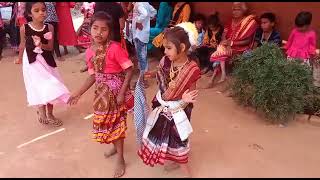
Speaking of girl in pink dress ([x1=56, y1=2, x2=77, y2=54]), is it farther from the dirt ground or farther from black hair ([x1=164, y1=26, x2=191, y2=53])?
black hair ([x1=164, y1=26, x2=191, y2=53])

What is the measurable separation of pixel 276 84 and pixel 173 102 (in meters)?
1.56

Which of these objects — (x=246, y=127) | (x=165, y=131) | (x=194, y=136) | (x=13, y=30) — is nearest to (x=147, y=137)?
(x=165, y=131)

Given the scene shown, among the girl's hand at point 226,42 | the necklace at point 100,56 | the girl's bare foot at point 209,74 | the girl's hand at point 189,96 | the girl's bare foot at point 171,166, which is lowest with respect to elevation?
the girl's bare foot at point 171,166

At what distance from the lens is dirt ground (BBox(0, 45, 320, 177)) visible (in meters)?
3.66

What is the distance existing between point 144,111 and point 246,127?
1.44m

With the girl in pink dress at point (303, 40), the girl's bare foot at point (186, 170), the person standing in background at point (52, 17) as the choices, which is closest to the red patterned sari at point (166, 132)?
the girl's bare foot at point (186, 170)

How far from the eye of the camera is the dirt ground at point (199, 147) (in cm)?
366

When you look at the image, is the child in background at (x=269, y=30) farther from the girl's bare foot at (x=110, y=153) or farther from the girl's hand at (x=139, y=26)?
the girl's bare foot at (x=110, y=153)

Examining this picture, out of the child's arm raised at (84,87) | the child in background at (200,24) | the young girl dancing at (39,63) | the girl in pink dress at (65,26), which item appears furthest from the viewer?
the girl in pink dress at (65,26)

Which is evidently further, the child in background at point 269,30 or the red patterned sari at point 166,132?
the child in background at point 269,30

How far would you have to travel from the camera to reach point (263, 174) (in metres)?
3.58

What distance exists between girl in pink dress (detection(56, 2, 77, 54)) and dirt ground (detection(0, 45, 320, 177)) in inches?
Result: 80.9

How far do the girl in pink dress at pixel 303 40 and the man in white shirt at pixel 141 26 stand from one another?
1.75 meters

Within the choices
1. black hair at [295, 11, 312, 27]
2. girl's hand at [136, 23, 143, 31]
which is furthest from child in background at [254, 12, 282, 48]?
girl's hand at [136, 23, 143, 31]
